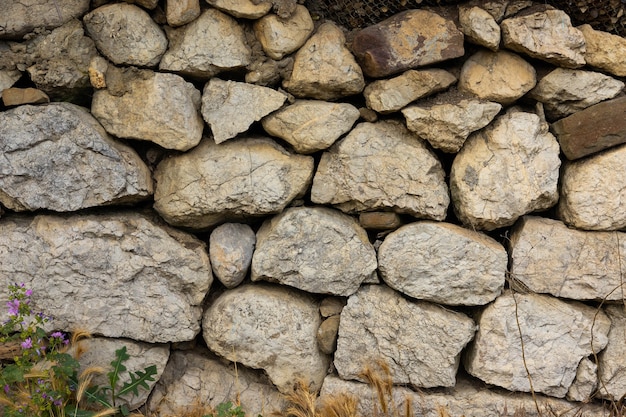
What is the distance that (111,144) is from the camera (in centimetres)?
344

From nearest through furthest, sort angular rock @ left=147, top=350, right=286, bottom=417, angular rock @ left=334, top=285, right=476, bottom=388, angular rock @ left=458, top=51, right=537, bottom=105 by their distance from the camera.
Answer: angular rock @ left=458, top=51, right=537, bottom=105
angular rock @ left=334, top=285, right=476, bottom=388
angular rock @ left=147, top=350, right=286, bottom=417

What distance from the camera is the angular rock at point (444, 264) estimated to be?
343 centimetres

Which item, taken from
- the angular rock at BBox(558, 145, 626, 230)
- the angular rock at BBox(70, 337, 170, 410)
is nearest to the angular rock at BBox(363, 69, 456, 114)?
the angular rock at BBox(558, 145, 626, 230)

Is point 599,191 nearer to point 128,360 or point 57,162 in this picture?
point 128,360

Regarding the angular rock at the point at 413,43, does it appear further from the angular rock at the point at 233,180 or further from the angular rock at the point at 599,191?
the angular rock at the point at 599,191

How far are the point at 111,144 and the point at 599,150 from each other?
8.49 feet

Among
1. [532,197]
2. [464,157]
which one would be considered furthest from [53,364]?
[532,197]

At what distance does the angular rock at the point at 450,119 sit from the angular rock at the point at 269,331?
117 centimetres

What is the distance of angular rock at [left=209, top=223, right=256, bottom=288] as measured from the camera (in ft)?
11.6

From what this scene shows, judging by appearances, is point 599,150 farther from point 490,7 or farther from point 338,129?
point 338,129

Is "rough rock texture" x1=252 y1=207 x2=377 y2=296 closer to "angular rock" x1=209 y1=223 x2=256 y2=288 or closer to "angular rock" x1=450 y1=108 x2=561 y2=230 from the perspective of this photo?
"angular rock" x1=209 y1=223 x2=256 y2=288

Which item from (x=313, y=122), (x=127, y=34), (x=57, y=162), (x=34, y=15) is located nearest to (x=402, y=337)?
(x=313, y=122)

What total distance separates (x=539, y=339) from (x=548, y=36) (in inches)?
63.0

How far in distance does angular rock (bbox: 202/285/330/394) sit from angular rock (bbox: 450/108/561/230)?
1.10 meters
